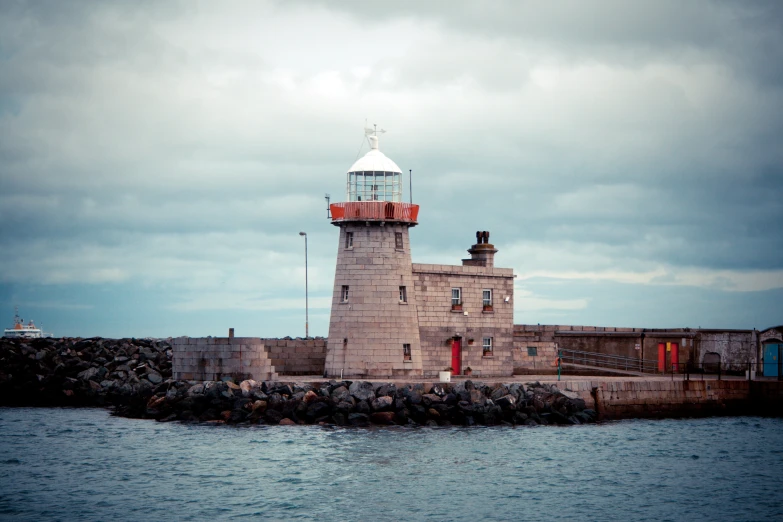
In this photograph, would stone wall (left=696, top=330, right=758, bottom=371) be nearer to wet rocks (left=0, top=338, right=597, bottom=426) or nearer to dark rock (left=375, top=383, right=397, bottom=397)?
wet rocks (left=0, top=338, right=597, bottom=426)

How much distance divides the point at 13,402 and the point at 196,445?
16.1 m

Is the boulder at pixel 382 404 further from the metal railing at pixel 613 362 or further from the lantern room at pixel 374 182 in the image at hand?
the metal railing at pixel 613 362

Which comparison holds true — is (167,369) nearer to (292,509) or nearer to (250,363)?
(250,363)

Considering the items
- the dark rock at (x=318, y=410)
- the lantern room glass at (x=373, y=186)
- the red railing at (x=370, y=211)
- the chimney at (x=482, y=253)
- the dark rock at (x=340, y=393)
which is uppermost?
the lantern room glass at (x=373, y=186)

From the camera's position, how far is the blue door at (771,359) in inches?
1681

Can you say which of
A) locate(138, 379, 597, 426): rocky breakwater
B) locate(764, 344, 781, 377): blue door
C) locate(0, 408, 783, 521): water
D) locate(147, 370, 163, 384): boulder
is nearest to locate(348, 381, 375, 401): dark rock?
locate(138, 379, 597, 426): rocky breakwater

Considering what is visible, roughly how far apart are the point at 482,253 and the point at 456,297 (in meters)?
2.71

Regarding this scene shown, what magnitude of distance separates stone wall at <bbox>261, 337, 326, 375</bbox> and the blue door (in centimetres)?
1907

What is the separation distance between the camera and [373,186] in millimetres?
37000

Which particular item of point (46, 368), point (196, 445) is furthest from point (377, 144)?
point (46, 368)

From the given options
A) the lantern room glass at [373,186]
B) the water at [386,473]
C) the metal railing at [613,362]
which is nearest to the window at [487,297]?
the lantern room glass at [373,186]

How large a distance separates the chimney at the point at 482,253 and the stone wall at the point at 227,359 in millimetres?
9628

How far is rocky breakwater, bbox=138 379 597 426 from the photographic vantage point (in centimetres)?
3353

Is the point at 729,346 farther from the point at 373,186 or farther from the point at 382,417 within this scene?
the point at 382,417
